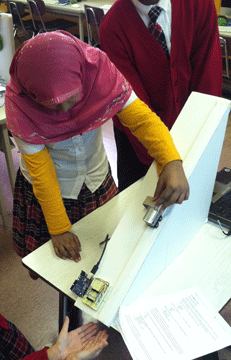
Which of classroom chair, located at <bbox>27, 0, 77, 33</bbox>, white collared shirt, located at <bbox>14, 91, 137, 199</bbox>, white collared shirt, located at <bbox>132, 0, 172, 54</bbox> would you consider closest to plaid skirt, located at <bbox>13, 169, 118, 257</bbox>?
white collared shirt, located at <bbox>14, 91, 137, 199</bbox>

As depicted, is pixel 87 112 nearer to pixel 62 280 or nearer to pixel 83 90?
pixel 83 90

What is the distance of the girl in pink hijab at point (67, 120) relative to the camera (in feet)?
2.82

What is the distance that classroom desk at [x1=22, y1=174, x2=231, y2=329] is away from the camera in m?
0.98

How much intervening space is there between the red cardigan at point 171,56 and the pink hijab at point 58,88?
0.80 feet

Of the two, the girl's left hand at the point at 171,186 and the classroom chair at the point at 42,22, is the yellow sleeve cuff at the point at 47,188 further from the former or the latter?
the classroom chair at the point at 42,22

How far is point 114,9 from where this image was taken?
1.26 m

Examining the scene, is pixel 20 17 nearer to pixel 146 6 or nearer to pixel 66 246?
pixel 146 6

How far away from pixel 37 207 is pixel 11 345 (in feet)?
1.56

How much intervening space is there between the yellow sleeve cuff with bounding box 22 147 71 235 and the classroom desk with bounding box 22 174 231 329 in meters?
0.10

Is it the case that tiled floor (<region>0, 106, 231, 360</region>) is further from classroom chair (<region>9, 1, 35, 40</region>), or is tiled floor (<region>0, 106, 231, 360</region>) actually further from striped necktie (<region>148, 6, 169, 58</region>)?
classroom chair (<region>9, 1, 35, 40</region>)

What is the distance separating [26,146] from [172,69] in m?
0.64

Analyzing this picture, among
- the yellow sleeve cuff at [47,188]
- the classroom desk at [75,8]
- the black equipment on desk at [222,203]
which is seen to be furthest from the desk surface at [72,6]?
the yellow sleeve cuff at [47,188]

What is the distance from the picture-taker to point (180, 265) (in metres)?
1.05

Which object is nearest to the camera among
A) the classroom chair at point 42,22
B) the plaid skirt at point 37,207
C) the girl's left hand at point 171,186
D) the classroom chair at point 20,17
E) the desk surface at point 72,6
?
the girl's left hand at point 171,186
